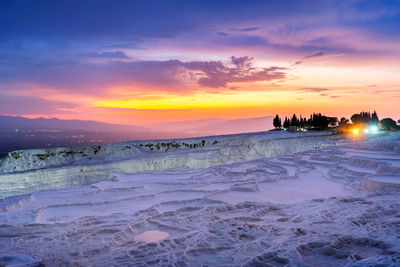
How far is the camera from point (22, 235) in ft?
22.0

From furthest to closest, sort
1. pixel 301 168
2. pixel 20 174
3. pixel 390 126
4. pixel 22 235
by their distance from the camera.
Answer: pixel 390 126 → pixel 20 174 → pixel 301 168 → pixel 22 235

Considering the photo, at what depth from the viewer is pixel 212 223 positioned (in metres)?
7.10

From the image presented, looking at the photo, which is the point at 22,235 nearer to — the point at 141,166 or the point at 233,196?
the point at 233,196

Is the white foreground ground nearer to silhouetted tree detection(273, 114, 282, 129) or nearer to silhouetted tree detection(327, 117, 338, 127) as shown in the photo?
silhouetted tree detection(273, 114, 282, 129)

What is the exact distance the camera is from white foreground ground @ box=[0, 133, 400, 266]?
523 centimetres

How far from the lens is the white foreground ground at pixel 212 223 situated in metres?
5.23

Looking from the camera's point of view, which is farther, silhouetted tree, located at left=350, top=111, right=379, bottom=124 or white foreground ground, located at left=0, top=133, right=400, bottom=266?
silhouetted tree, located at left=350, top=111, right=379, bottom=124

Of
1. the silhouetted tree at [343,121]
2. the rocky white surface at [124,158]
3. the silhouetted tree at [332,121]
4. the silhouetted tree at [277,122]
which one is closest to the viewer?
the rocky white surface at [124,158]

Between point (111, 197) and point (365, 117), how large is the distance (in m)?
54.8

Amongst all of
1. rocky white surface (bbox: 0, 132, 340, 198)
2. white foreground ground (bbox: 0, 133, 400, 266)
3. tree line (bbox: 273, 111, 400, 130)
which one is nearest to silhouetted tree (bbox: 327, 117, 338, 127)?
tree line (bbox: 273, 111, 400, 130)

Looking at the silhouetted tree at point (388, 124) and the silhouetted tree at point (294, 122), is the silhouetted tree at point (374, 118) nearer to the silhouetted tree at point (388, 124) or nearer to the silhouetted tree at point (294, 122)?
the silhouetted tree at point (388, 124)

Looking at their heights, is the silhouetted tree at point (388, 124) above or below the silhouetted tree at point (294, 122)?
below

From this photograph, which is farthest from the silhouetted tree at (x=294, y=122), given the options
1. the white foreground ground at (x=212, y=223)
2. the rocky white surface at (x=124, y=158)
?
the white foreground ground at (x=212, y=223)

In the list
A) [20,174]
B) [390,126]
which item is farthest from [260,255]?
[390,126]
